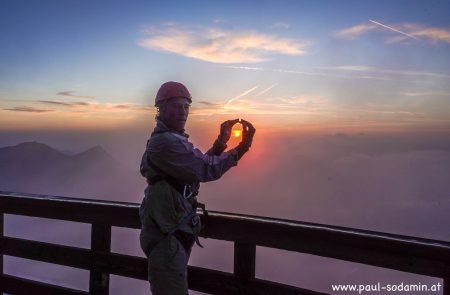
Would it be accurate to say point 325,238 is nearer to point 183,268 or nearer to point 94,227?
point 183,268

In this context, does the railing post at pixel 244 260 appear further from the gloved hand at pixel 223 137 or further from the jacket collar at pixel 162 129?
the jacket collar at pixel 162 129

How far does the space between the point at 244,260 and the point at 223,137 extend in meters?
0.84

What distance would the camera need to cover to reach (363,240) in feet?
7.43

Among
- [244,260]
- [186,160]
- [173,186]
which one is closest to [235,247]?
[244,260]

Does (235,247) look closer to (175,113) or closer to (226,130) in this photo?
(226,130)

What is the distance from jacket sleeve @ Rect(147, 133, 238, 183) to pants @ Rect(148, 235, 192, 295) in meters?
0.44

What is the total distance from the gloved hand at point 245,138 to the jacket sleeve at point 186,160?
60 mm

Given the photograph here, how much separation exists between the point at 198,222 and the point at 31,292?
189 cm

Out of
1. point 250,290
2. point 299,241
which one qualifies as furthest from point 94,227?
point 299,241

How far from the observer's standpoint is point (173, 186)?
104 inches

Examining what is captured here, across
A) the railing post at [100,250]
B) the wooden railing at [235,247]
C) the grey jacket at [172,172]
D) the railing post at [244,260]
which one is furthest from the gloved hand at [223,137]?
the railing post at [100,250]

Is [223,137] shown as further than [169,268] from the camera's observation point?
Yes

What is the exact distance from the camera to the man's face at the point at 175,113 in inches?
109

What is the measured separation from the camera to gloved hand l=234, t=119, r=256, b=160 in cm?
270
